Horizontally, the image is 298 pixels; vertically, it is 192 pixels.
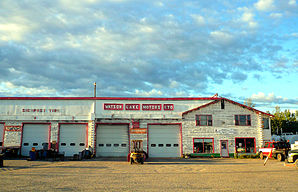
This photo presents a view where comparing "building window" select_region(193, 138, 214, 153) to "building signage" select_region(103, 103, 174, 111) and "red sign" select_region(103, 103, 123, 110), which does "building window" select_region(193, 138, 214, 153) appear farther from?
"red sign" select_region(103, 103, 123, 110)

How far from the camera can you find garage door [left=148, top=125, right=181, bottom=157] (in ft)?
109

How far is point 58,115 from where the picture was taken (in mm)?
33531

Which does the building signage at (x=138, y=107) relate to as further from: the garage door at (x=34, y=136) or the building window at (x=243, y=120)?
the building window at (x=243, y=120)

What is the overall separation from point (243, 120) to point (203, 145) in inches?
234

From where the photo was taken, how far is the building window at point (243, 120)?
33656mm

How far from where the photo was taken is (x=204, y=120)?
33562 millimetres

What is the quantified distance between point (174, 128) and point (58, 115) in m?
14.3

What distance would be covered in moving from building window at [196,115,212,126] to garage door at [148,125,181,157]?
2.59m

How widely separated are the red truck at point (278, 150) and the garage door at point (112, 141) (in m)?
15.7

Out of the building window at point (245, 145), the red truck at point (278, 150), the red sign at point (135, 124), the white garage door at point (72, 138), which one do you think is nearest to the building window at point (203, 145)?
the building window at point (245, 145)

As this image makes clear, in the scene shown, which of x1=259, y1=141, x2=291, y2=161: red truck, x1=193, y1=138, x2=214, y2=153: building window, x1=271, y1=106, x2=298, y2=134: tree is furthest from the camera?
x1=271, y1=106, x2=298, y2=134: tree

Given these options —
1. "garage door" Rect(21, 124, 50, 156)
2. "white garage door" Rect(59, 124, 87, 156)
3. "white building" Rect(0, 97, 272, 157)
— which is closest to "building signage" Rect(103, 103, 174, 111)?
"white building" Rect(0, 97, 272, 157)

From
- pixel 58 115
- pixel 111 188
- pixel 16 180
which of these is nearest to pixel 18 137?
pixel 58 115

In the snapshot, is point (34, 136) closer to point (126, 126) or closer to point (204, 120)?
point (126, 126)
